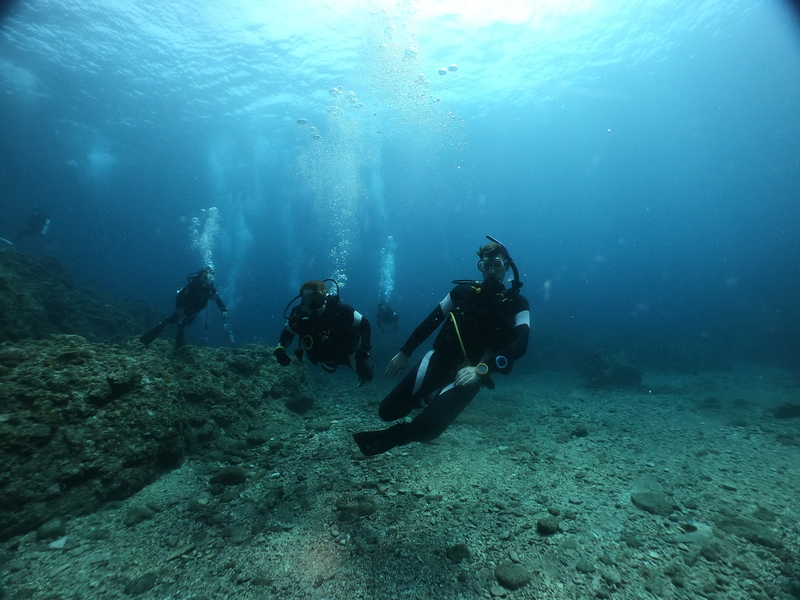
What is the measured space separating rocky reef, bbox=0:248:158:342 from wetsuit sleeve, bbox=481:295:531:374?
12.4m

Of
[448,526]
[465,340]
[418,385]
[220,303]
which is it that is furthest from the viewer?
[220,303]

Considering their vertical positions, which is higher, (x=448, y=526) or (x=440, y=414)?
(x=440, y=414)

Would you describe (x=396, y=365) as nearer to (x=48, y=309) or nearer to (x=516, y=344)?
(x=516, y=344)

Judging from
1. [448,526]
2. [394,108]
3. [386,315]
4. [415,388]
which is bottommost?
[448,526]

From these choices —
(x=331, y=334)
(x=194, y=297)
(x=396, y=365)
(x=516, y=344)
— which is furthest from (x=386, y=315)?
(x=516, y=344)

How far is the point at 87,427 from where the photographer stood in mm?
3744

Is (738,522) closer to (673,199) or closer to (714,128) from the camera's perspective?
(714,128)

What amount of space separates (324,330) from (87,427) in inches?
116

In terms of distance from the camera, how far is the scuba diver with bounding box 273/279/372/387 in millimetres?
4695

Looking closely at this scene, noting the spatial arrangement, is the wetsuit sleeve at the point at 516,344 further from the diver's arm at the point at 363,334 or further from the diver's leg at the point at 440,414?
the diver's arm at the point at 363,334

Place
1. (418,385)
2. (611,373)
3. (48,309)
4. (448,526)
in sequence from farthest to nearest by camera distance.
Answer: (611,373) < (48,309) < (418,385) < (448,526)

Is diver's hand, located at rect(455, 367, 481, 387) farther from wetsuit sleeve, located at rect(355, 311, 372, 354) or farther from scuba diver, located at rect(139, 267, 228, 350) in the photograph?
scuba diver, located at rect(139, 267, 228, 350)

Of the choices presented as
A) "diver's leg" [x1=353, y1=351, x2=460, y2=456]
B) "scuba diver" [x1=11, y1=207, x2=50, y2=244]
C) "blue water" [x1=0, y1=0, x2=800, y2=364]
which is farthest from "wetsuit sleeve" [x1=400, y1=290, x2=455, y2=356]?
"scuba diver" [x1=11, y1=207, x2=50, y2=244]

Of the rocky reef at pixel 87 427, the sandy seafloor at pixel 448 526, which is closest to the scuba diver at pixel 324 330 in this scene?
the sandy seafloor at pixel 448 526
